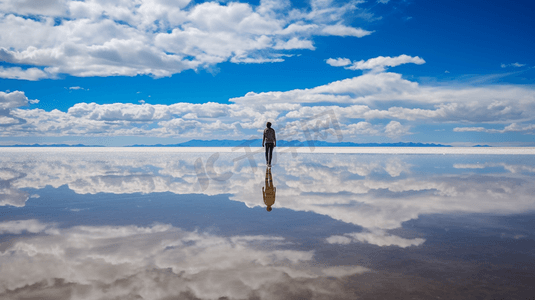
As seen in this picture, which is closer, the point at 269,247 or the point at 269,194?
the point at 269,247

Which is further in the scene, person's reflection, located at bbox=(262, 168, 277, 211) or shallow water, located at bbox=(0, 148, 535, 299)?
person's reflection, located at bbox=(262, 168, 277, 211)

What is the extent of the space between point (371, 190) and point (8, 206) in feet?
34.5

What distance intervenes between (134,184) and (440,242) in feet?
35.3

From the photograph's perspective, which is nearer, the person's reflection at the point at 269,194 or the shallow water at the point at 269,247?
the shallow water at the point at 269,247

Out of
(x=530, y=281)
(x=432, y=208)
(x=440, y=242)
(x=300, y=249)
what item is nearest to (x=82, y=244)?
(x=300, y=249)

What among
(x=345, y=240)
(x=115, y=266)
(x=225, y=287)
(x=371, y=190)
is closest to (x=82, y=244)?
(x=115, y=266)

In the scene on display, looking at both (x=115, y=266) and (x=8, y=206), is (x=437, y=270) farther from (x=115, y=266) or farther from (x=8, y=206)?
(x=8, y=206)

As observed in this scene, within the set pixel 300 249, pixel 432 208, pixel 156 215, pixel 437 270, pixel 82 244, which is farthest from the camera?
pixel 432 208

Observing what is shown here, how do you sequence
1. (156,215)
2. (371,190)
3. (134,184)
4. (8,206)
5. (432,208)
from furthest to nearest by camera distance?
1. (134,184)
2. (371,190)
3. (8,206)
4. (432,208)
5. (156,215)

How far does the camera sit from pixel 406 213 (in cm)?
718

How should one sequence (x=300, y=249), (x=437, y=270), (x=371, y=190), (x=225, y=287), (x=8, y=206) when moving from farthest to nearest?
(x=371, y=190), (x=8, y=206), (x=300, y=249), (x=437, y=270), (x=225, y=287)

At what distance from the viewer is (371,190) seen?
34.7 feet

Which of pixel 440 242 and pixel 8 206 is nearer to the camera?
pixel 440 242

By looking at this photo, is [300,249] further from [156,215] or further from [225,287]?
[156,215]
